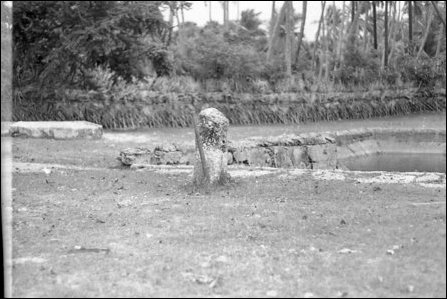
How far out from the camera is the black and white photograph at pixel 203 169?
18.1 feet

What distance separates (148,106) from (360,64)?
34.8 feet

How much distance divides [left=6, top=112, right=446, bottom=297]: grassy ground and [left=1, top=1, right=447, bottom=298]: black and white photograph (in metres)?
0.02

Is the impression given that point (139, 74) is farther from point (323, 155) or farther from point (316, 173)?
point (316, 173)

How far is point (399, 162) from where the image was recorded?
16641 mm

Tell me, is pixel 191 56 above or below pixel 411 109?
above

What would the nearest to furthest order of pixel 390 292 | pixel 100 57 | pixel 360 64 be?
pixel 390 292, pixel 100 57, pixel 360 64

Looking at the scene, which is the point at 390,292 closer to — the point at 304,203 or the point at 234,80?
the point at 304,203

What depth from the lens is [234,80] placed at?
82.0ft

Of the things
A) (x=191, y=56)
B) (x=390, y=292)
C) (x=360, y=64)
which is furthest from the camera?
(x=360, y=64)

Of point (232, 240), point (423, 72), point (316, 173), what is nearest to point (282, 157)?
point (316, 173)

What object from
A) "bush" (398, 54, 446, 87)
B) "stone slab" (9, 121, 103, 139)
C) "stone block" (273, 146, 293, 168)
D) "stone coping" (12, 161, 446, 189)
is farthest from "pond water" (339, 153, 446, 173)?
"stone slab" (9, 121, 103, 139)

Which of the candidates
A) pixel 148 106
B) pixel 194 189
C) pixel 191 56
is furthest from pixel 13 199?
pixel 191 56

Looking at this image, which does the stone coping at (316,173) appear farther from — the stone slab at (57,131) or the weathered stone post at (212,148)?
the stone slab at (57,131)

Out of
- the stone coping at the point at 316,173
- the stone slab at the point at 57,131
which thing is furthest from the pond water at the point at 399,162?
the stone slab at the point at 57,131
